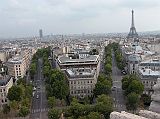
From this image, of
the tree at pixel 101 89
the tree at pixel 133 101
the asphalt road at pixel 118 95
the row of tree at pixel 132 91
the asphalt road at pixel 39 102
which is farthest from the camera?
the tree at pixel 101 89

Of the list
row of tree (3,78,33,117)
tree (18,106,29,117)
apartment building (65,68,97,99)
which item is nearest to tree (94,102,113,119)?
tree (18,106,29,117)

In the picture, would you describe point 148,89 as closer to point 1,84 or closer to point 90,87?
point 90,87

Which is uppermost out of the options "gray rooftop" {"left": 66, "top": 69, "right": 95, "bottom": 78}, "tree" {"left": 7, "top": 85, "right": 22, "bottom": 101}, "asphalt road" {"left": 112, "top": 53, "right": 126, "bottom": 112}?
"gray rooftop" {"left": 66, "top": 69, "right": 95, "bottom": 78}

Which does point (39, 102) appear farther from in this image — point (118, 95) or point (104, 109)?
point (104, 109)

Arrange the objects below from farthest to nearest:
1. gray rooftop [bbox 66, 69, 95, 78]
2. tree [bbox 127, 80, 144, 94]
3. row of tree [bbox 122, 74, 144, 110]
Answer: gray rooftop [bbox 66, 69, 95, 78]
tree [bbox 127, 80, 144, 94]
row of tree [bbox 122, 74, 144, 110]

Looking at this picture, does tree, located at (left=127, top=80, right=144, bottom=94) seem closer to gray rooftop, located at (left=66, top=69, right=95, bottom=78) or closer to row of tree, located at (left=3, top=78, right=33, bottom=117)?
gray rooftop, located at (left=66, top=69, right=95, bottom=78)

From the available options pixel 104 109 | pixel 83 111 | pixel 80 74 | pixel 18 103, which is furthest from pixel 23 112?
pixel 80 74

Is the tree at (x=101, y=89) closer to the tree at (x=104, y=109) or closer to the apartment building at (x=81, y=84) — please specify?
the apartment building at (x=81, y=84)

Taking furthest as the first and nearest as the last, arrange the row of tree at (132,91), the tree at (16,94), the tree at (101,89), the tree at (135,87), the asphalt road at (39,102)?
1. the tree at (101,89)
2. the tree at (16,94)
3. the tree at (135,87)
4. the asphalt road at (39,102)
5. the row of tree at (132,91)

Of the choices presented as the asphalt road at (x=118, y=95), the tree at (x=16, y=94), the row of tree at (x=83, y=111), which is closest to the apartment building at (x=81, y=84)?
the asphalt road at (x=118, y=95)
